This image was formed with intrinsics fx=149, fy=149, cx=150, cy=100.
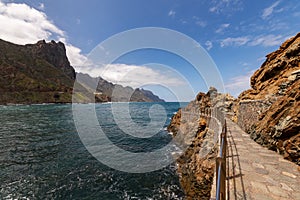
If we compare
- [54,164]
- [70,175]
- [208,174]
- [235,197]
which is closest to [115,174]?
[70,175]

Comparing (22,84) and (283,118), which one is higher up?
(22,84)

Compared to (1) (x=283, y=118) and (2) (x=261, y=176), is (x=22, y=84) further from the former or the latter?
(1) (x=283, y=118)

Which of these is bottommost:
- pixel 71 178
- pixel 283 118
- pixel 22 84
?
pixel 71 178

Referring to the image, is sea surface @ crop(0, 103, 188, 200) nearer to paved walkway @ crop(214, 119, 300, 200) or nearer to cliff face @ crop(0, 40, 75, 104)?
paved walkway @ crop(214, 119, 300, 200)

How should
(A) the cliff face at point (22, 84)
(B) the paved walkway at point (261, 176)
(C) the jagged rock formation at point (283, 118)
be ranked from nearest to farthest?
(B) the paved walkway at point (261, 176)
(C) the jagged rock formation at point (283, 118)
(A) the cliff face at point (22, 84)

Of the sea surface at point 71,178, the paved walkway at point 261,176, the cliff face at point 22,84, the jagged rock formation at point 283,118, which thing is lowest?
the sea surface at point 71,178

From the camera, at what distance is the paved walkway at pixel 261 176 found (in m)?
3.82

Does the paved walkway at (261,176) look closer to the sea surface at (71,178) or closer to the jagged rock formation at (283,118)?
the jagged rock formation at (283,118)

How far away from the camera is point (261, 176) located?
15.4 ft

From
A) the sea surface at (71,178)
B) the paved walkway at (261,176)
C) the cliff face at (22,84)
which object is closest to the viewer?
the paved walkway at (261,176)

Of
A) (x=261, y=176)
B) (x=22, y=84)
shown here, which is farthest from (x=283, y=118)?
(x=22, y=84)

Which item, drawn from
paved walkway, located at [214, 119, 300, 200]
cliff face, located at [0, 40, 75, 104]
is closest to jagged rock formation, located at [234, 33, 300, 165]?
paved walkway, located at [214, 119, 300, 200]

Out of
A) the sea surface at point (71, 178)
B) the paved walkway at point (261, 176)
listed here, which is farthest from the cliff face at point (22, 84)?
the paved walkway at point (261, 176)

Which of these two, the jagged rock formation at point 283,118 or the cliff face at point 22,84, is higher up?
the cliff face at point 22,84
